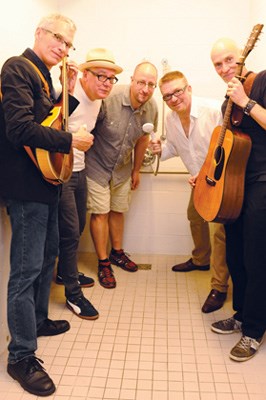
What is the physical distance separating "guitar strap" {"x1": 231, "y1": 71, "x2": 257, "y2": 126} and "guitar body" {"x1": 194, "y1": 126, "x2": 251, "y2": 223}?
0.19ft

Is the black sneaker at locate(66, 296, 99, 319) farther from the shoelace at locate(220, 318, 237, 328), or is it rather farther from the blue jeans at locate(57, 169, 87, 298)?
the shoelace at locate(220, 318, 237, 328)

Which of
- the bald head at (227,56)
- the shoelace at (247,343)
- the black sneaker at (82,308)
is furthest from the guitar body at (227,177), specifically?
the black sneaker at (82,308)

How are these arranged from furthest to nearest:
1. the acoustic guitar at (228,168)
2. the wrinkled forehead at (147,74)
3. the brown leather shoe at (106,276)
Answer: the brown leather shoe at (106,276) → the wrinkled forehead at (147,74) → the acoustic guitar at (228,168)

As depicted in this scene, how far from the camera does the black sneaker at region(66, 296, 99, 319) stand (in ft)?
7.88

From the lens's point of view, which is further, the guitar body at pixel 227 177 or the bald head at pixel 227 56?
the bald head at pixel 227 56

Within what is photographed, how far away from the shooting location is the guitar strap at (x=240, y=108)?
1928 millimetres

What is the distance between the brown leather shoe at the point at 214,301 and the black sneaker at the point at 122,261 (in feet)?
2.30

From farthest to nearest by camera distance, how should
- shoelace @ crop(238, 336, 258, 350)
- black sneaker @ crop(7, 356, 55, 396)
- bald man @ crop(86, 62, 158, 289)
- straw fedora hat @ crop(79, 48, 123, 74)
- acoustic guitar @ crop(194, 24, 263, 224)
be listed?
bald man @ crop(86, 62, 158, 289) < straw fedora hat @ crop(79, 48, 123, 74) < shoelace @ crop(238, 336, 258, 350) < acoustic guitar @ crop(194, 24, 263, 224) < black sneaker @ crop(7, 356, 55, 396)

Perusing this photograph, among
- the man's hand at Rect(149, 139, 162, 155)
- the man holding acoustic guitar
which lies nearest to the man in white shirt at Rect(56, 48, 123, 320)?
the man's hand at Rect(149, 139, 162, 155)

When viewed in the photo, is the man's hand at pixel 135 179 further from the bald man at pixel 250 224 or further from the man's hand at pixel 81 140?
the man's hand at pixel 81 140

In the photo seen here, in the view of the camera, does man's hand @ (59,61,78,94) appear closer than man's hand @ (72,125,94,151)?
No

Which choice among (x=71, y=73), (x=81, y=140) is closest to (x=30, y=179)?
(x=81, y=140)

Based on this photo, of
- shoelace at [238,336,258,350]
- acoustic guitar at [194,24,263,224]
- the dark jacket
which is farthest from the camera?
shoelace at [238,336,258,350]

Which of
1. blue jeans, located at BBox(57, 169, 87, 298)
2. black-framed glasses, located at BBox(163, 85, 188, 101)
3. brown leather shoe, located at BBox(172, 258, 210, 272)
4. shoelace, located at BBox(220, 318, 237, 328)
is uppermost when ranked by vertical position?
black-framed glasses, located at BBox(163, 85, 188, 101)
